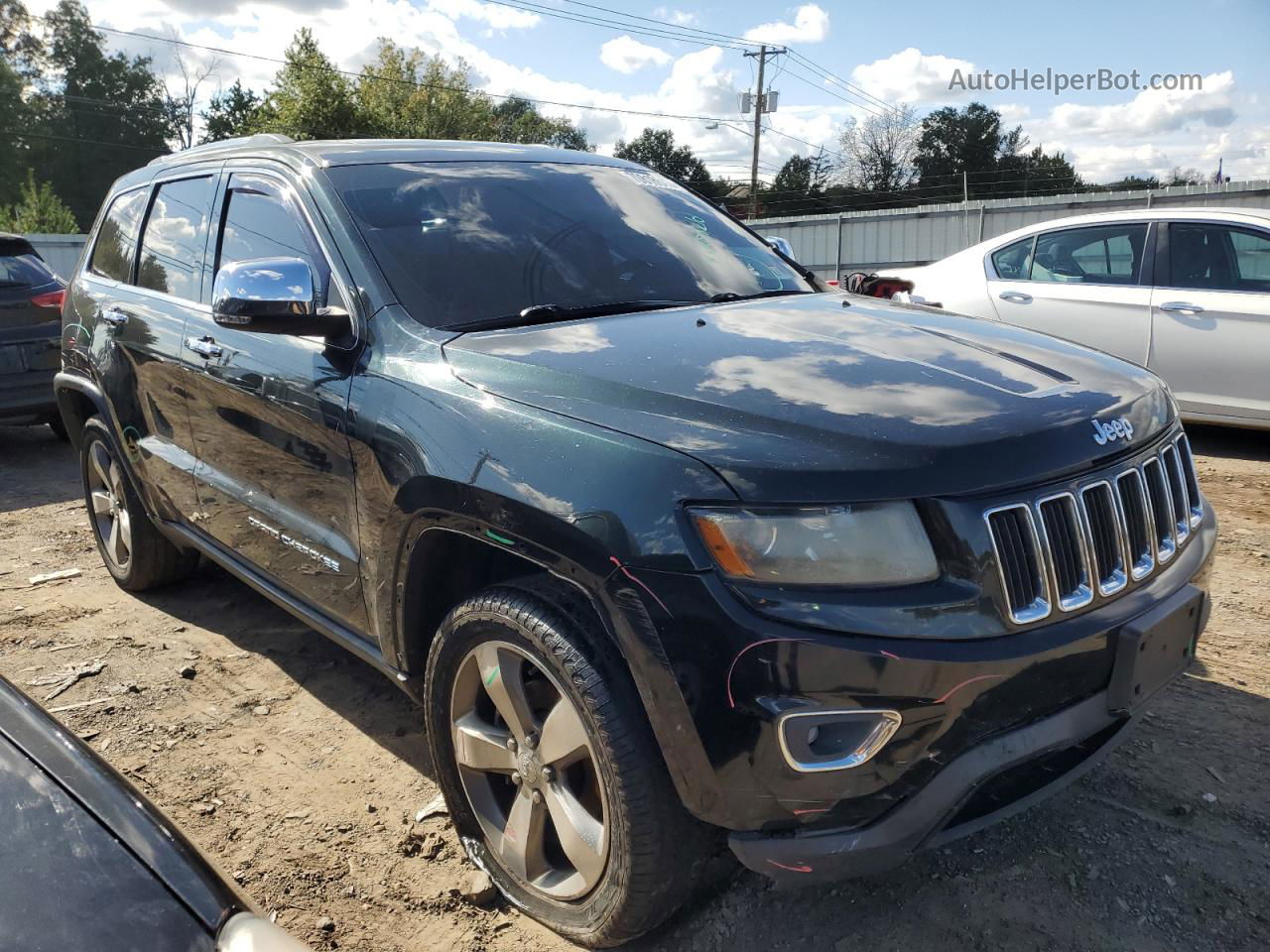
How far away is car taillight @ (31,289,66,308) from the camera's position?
770cm

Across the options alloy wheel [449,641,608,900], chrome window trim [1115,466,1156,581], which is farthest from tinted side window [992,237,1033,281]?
alloy wheel [449,641,608,900]

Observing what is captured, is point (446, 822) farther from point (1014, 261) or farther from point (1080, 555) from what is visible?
point (1014, 261)

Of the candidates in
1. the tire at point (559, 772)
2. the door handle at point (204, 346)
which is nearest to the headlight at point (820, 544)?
the tire at point (559, 772)

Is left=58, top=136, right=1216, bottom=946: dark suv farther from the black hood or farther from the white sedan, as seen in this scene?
the white sedan

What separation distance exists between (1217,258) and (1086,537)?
5.28 metres

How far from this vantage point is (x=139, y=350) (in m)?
3.79

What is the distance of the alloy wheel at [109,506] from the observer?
441 cm

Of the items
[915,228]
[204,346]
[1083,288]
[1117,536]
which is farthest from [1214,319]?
[915,228]

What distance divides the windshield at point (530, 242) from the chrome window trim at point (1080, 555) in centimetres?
136

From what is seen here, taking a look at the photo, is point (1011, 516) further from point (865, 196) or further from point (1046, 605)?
point (865, 196)

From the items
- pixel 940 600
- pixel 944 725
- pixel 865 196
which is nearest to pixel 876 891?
pixel 944 725

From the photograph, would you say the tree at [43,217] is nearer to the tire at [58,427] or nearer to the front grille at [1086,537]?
the tire at [58,427]

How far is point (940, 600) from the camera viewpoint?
1.79 m

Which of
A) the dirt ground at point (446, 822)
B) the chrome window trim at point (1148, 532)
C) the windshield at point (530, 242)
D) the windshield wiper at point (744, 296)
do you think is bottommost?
the dirt ground at point (446, 822)
